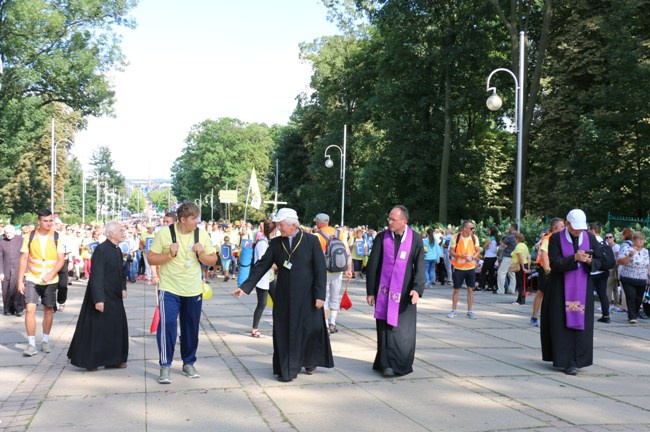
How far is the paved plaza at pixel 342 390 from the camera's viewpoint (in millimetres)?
6062

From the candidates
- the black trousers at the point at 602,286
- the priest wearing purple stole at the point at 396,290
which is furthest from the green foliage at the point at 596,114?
the priest wearing purple stole at the point at 396,290

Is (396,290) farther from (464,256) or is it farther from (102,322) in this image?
(464,256)

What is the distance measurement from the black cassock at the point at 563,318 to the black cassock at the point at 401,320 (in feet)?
5.59

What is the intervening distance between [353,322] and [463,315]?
8.51ft

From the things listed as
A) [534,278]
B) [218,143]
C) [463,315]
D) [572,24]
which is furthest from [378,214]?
[218,143]

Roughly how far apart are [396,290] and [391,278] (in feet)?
0.50

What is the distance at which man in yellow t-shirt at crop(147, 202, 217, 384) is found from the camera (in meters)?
7.55

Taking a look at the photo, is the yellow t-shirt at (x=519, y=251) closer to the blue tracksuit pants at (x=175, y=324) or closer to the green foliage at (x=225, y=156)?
the blue tracksuit pants at (x=175, y=324)

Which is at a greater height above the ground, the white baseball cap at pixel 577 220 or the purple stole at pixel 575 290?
the white baseball cap at pixel 577 220

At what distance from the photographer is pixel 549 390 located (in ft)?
24.3

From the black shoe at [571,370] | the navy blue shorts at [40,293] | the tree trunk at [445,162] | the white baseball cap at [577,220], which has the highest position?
the tree trunk at [445,162]

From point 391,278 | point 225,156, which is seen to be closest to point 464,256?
point 391,278

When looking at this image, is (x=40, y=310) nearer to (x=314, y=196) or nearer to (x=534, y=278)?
(x=534, y=278)

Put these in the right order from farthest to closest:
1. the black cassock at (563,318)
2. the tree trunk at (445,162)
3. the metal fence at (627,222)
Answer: the tree trunk at (445,162)
the metal fence at (627,222)
the black cassock at (563,318)
